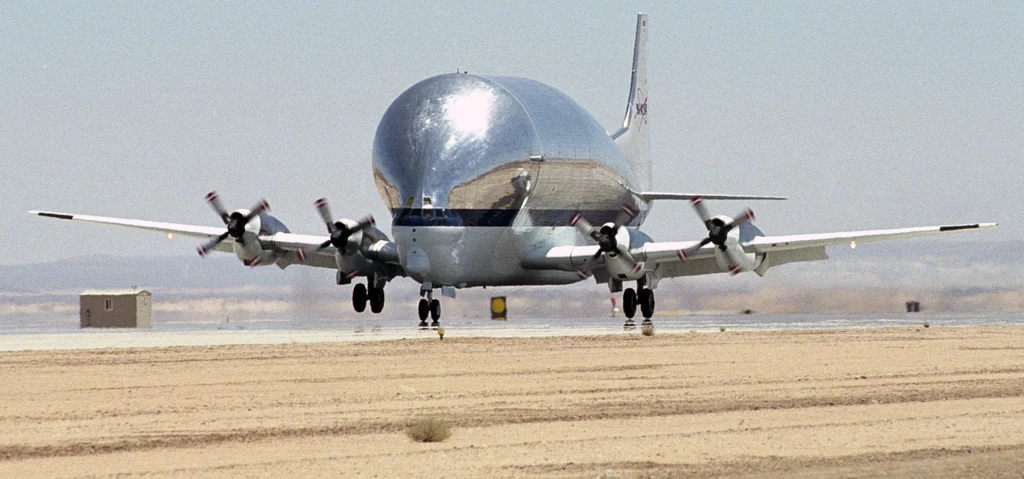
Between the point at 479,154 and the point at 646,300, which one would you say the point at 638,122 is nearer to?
the point at 646,300

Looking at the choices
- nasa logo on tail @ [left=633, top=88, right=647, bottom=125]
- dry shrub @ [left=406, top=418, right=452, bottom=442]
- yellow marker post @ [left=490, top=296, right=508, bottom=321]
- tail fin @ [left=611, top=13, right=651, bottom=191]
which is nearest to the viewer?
dry shrub @ [left=406, top=418, right=452, bottom=442]

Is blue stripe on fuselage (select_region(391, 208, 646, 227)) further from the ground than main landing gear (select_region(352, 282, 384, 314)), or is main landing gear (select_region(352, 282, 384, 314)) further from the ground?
blue stripe on fuselage (select_region(391, 208, 646, 227))

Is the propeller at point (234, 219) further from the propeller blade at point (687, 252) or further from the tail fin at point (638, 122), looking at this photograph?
the tail fin at point (638, 122)

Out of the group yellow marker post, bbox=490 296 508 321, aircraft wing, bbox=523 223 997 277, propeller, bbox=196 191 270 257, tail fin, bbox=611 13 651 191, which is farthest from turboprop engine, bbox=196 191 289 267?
tail fin, bbox=611 13 651 191

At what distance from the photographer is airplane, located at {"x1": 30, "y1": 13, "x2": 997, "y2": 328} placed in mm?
47000

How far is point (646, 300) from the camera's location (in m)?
50.6

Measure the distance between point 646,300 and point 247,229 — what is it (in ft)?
39.9

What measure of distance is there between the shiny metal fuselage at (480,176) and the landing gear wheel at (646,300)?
3.62 m

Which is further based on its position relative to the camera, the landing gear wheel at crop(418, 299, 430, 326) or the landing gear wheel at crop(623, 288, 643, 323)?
the landing gear wheel at crop(623, 288, 643, 323)

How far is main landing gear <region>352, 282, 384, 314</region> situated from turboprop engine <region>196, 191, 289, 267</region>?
385cm

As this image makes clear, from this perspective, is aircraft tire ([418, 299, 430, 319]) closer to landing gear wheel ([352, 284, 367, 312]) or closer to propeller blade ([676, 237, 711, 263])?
landing gear wheel ([352, 284, 367, 312])

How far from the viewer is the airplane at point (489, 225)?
47000 mm

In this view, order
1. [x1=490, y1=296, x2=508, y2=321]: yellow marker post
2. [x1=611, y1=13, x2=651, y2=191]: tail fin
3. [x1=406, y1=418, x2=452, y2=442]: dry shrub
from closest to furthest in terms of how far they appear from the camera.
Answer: [x1=406, y1=418, x2=452, y2=442]: dry shrub
[x1=490, y1=296, x2=508, y2=321]: yellow marker post
[x1=611, y1=13, x2=651, y2=191]: tail fin

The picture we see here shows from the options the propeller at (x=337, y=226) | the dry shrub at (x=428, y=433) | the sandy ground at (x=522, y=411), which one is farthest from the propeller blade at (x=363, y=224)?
the dry shrub at (x=428, y=433)
